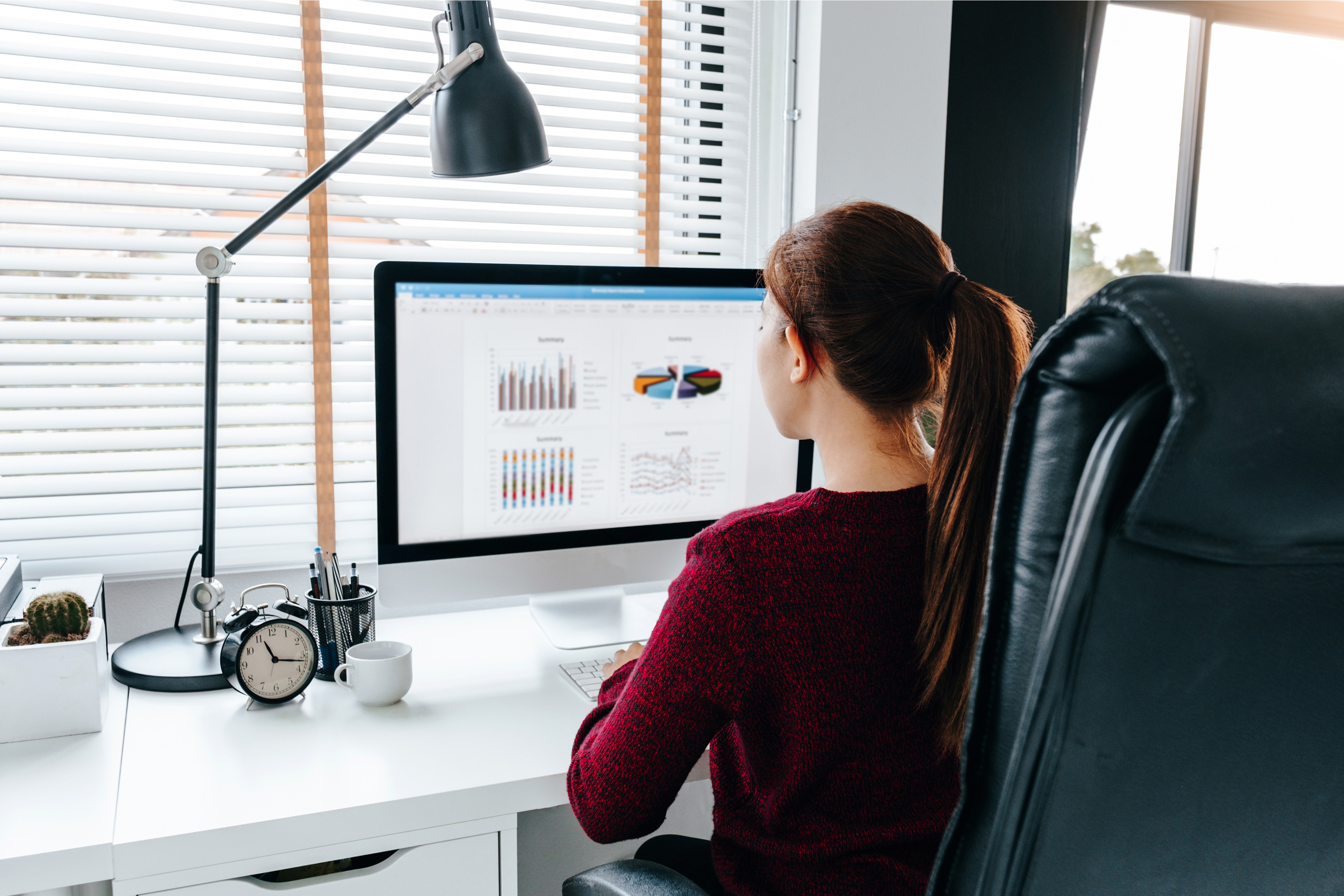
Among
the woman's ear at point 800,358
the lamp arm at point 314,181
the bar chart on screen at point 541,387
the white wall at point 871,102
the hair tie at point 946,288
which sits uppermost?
the white wall at point 871,102

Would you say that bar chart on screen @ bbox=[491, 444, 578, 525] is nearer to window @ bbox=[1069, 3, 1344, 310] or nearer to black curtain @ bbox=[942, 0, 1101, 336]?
black curtain @ bbox=[942, 0, 1101, 336]

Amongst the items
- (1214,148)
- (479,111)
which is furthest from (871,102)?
(1214,148)

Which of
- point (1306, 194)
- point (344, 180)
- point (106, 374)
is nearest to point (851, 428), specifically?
point (344, 180)

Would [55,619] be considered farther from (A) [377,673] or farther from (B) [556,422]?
(B) [556,422]

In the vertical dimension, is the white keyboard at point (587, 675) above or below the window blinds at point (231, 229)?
below

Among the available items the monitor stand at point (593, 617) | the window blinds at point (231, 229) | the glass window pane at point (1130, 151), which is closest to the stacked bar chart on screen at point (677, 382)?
the monitor stand at point (593, 617)

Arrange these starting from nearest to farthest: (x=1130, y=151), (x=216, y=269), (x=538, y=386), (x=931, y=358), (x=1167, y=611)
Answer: (x=1167, y=611) < (x=931, y=358) < (x=216, y=269) < (x=538, y=386) < (x=1130, y=151)

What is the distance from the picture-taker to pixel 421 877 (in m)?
0.90

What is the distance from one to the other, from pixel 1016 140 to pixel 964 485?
127 centimetres

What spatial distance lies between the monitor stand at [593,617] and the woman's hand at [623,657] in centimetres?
13

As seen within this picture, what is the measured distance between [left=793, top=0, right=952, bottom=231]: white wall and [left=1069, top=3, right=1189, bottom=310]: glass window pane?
0.53 meters

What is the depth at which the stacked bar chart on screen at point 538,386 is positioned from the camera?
3.98ft

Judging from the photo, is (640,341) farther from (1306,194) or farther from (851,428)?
(1306,194)

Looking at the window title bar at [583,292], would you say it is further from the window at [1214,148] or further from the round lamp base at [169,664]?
the window at [1214,148]
